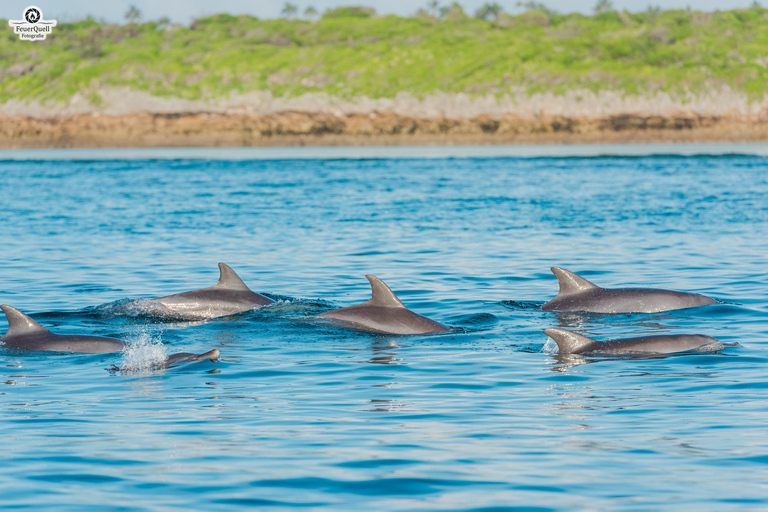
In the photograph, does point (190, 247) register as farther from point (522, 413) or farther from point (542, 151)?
point (542, 151)

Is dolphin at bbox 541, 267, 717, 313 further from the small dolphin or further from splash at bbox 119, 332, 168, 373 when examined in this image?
splash at bbox 119, 332, 168, 373

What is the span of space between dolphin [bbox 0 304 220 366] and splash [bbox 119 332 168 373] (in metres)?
0.23

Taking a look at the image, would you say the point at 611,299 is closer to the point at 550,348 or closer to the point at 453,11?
the point at 550,348

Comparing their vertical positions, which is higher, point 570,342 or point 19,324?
point 19,324

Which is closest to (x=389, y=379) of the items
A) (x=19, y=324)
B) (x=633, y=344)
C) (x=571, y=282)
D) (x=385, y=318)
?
(x=385, y=318)

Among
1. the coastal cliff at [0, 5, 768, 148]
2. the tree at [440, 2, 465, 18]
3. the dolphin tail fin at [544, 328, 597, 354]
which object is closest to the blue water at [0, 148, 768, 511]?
the dolphin tail fin at [544, 328, 597, 354]

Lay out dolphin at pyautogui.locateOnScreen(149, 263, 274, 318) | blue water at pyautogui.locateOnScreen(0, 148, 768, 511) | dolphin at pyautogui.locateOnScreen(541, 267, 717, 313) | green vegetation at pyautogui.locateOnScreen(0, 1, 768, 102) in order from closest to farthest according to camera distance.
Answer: blue water at pyautogui.locateOnScreen(0, 148, 768, 511), dolphin at pyautogui.locateOnScreen(541, 267, 717, 313), dolphin at pyautogui.locateOnScreen(149, 263, 274, 318), green vegetation at pyautogui.locateOnScreen(0, 1, 768, 102)

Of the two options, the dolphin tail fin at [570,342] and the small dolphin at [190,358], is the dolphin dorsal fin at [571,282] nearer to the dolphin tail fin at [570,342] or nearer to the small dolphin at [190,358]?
the dolphin tail fin at [570,342]

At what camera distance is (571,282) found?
16953mm

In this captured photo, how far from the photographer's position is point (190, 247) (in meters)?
26.5

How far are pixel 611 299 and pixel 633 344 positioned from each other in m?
3.35

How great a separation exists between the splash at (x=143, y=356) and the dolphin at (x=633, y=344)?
15.0 ft

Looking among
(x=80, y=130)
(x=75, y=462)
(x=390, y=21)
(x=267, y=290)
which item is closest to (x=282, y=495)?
(x=75, y=462)

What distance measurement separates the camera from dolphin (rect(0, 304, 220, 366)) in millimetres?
13867
